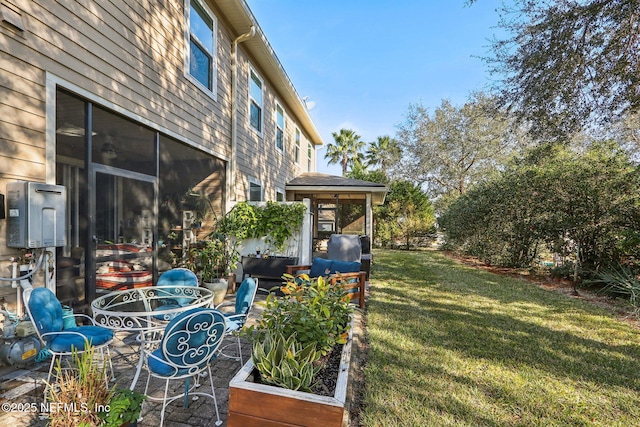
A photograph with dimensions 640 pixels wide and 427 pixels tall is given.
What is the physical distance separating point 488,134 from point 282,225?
621 inches

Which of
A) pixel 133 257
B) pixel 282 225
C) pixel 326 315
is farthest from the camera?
pixel 282 225

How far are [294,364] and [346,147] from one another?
28360mm

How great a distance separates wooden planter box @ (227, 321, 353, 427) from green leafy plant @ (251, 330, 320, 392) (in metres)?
0.11

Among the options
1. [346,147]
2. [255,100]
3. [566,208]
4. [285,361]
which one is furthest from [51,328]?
[346,147]

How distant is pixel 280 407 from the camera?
177 centimetres

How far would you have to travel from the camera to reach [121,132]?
13.1 feet

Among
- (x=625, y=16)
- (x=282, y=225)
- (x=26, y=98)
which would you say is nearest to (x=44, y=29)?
(x=26, y=98)

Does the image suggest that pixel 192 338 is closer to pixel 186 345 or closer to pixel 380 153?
pixel 186 345

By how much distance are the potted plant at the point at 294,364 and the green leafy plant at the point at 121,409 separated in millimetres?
554

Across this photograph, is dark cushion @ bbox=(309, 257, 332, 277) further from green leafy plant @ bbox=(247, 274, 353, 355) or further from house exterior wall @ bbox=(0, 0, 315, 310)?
house exterior wall @ bbox=(0, 0, 315, 310)

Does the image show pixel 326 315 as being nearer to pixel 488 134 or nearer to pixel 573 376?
pixel 573 376

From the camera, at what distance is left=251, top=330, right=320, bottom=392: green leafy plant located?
1.97 meters

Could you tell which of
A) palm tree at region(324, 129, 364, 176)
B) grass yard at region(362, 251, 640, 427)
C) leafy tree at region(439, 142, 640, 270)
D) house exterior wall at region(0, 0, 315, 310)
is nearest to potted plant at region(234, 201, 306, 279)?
house exterior wall at region(0, 0, 315, 310)

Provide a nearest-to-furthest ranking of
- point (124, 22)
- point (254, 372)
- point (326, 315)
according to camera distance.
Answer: point (254, 372) < point (326, 315) < point (124, 22)
